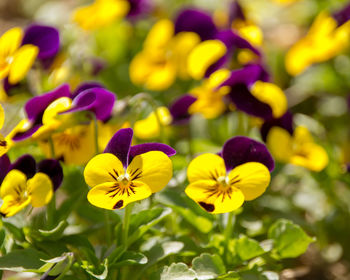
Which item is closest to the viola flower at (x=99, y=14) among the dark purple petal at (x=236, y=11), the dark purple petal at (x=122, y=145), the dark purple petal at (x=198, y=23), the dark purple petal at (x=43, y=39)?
the dark purple petal at (x=198, y=23)

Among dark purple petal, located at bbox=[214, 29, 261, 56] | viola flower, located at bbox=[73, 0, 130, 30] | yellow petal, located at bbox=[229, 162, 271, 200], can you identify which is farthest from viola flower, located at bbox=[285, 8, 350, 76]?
yellow petal, located at bbox=[229, 162, 271, 200]

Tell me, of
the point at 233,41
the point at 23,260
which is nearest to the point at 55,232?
the point at 23,260

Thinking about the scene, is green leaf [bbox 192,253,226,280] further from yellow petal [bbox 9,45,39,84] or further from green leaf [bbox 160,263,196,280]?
yellow petal [bbox 9,45,39,84]

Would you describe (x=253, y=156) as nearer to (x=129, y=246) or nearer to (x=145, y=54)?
(x=129, y=246)

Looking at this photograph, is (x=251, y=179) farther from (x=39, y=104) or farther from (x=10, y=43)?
(x=10, y=43)

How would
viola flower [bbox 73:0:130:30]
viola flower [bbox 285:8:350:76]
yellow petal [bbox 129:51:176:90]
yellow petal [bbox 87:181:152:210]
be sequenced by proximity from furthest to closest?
viola flower [bbox 73:0:130:30]
yellow petal [bbox 129:51:176:90]
viola flower [bbox 285:8:350:76]
yellow petal [bbox 87:181:152:210]

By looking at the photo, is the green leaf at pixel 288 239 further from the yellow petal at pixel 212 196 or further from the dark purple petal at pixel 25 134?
the dark purple petal at pixel 25 134

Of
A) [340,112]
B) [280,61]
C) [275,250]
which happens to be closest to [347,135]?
[340,112]
